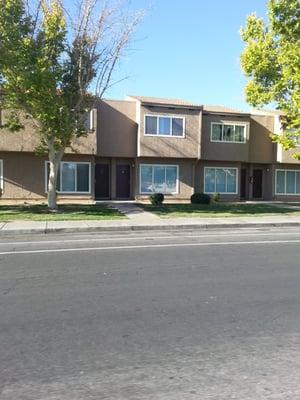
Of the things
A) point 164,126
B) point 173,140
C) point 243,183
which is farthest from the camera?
point 243,183

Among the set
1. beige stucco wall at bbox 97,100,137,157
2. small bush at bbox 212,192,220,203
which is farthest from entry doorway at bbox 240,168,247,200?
beige stucco wall at bbox 97,100,137,157

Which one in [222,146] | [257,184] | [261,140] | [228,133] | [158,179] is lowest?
[257,184]

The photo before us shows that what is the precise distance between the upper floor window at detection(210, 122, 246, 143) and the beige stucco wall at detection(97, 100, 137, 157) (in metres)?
5.44

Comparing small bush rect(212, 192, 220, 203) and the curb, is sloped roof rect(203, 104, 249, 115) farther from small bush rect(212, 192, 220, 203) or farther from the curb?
the curb

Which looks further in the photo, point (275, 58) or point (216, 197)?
point (216, 197)

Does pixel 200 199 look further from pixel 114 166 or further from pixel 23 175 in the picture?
pixel 23 175

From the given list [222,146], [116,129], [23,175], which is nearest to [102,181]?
[116,129]

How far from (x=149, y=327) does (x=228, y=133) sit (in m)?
27.7

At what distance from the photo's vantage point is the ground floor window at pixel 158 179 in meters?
30.6

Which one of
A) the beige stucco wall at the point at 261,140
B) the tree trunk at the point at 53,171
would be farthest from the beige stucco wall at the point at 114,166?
the tree trunk at the point at 53,171

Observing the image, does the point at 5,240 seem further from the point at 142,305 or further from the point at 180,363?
the point at 180,363

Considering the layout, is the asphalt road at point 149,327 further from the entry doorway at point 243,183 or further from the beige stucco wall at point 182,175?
the entry doorway at point 243,183

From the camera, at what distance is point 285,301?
6.61m

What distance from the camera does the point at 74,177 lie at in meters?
29.0
